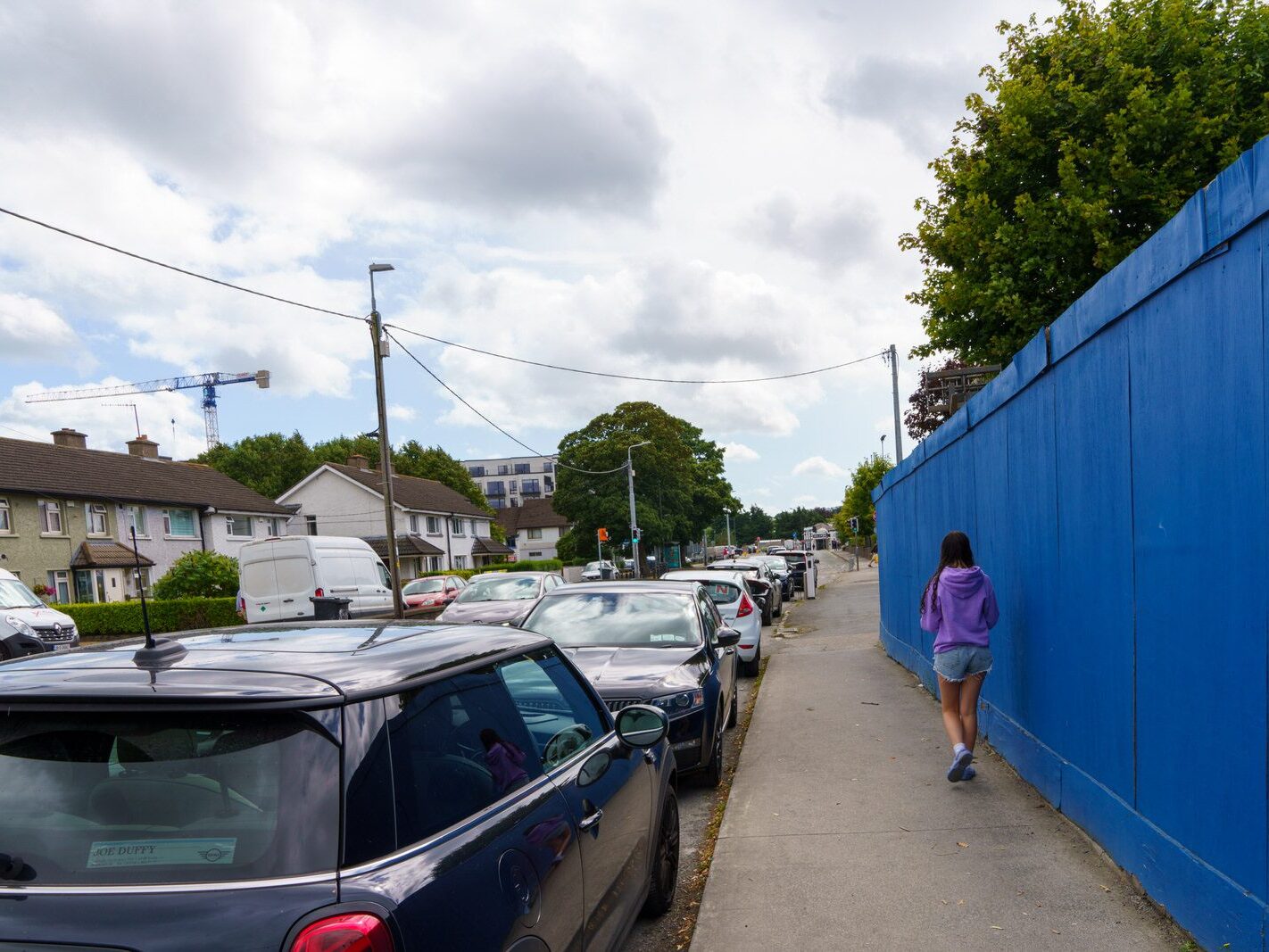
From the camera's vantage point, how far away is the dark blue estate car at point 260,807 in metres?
1.84

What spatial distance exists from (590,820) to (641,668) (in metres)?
3.76

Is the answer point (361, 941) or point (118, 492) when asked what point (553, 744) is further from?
point (118, 492)

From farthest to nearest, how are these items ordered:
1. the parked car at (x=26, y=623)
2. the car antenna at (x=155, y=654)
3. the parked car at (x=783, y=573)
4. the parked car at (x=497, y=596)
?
the parked car at (x=783, y=573)
the parked car at (x=497, y=596)
the parked car at (x=26, y=623)
the car antenna at (x=155, y=654)

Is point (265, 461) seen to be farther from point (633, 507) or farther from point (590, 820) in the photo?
point (590, 820)

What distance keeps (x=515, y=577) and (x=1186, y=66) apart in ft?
48.1

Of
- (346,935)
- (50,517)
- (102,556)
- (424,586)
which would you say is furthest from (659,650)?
(102,556)

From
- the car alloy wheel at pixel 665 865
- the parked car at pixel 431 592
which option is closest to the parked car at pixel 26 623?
the car alloy wheel at pixel 665 865

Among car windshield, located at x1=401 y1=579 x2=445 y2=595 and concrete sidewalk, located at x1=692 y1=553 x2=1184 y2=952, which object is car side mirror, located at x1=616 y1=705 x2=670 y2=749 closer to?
concrete sidewalk, located at x1=692 y1=553 x2=1184 y2=952

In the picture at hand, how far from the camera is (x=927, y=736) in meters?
8.04

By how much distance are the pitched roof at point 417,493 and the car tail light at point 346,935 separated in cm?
5157

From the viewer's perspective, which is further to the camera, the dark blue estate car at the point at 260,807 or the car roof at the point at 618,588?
the car roof at the point at 618,588

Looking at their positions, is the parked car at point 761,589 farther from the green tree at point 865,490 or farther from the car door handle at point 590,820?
the green tree at point 865,490

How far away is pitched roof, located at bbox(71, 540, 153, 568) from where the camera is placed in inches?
1411

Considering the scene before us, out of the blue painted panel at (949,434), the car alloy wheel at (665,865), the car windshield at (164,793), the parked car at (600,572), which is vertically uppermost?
the blue painted panel at (949,434)
